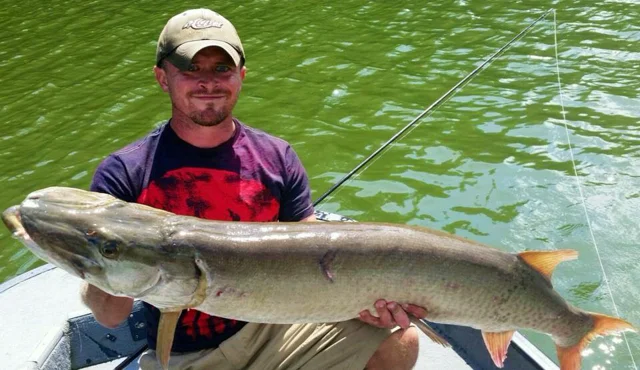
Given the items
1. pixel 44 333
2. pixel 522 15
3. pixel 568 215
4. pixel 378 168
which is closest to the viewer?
pixel 44 333

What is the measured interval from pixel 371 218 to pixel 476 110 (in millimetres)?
2583

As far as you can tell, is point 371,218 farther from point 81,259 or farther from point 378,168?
point 81,259

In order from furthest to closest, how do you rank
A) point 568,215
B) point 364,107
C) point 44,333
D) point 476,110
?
point 364,107
point 476,110
point 568,215
point 44,333

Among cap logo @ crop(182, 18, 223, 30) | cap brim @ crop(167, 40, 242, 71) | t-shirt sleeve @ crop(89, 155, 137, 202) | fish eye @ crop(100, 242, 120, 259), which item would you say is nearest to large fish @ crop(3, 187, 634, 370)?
fish eye @ crop(100, 242, 120, 259)

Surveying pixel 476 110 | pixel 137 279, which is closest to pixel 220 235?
pixel 137 279

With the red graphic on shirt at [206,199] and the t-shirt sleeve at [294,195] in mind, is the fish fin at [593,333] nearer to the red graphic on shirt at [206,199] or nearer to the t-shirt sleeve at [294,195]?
the t-shirt sleeve at [294,195]

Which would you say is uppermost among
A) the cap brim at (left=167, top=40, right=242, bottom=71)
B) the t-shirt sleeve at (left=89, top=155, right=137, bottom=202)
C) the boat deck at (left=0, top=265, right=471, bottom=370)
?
the cap brim at (left=167, top=40, right=242, bottom=71)

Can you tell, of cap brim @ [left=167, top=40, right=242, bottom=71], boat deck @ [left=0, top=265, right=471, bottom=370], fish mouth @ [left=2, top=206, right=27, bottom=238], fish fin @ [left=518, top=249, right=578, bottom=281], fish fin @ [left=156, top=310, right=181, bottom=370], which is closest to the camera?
fish mouth @ [left=2, top=206, right=27, bottom=238]

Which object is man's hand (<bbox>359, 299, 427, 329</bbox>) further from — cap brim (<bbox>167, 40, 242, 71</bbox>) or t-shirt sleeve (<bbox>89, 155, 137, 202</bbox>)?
cap brim (<bbox>167, 40, 242, 71</bbox>)

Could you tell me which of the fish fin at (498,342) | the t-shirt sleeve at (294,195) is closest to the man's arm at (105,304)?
the t-shirt sleeve at (294,195)

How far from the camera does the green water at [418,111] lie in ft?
21.2

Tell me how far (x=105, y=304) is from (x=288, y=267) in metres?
0.91

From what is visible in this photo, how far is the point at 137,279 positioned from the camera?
2562 millimetres

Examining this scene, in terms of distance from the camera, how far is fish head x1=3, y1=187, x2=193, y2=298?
→ 2.48 metres
